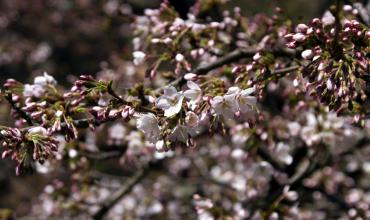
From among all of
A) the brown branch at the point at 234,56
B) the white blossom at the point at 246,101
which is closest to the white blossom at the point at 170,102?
the white blossom at the point at 246,101

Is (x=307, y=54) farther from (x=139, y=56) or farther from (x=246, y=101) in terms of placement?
(x=139, y=56)

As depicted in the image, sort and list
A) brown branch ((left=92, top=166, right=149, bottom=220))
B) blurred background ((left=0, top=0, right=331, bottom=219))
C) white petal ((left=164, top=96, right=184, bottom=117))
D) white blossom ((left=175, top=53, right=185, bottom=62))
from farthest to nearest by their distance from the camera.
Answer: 1. blurred background ((left=0, top=0, right=331, bottom=219))
2. brown branch ((left=92, top=166, right=149, bottom=220))
3. white blossom ((left=175, top=53, right=185, bottom=62))
4. white petal ((left=164, top=96, right=184, bottom=117))

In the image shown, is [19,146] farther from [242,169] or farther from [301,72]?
[242,169]

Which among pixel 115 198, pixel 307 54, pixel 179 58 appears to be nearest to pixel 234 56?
pixel 179 58

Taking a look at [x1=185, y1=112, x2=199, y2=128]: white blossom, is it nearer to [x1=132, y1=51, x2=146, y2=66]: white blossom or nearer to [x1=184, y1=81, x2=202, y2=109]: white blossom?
[x1=184, y1=81, x2=202, y2=109]: white blossom

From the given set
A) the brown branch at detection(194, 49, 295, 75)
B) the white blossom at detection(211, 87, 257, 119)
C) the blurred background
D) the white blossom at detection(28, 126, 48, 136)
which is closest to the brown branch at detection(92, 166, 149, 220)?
the brown branch at detection(194, 49, 295, 75)
